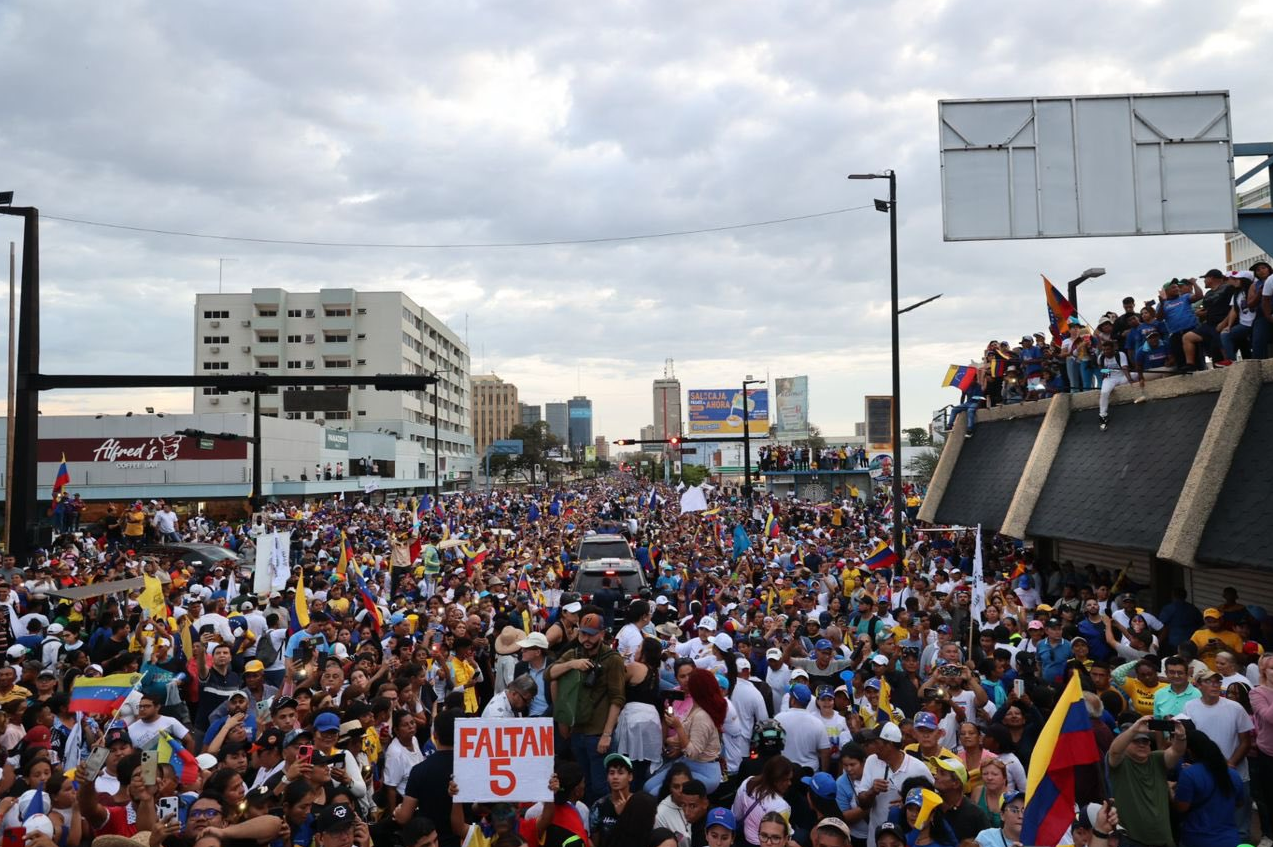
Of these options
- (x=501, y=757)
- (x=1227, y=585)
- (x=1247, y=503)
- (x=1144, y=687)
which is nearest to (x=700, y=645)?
(x=1144, y=687)

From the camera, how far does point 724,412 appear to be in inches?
3282

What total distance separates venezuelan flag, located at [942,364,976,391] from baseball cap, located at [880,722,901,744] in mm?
17803

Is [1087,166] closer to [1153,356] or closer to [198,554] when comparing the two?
[1153,356]

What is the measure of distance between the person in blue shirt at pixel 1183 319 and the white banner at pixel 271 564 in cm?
1388

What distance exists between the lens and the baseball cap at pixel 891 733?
19.3 ft

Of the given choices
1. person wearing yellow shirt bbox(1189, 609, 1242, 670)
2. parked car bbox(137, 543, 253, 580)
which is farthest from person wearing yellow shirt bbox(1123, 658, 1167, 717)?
parked car bbox(137, 543, 253, 580)

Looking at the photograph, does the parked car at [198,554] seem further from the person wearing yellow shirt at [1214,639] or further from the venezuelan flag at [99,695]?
the person wearing yellow shirt at [1214,639]

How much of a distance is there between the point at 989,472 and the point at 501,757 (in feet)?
54.3

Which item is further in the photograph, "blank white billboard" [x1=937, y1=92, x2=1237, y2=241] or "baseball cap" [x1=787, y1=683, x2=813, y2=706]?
"blank white billboard" [x1=937, y1=92, x2=1237, y2=241]

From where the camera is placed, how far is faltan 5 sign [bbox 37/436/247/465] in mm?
43594

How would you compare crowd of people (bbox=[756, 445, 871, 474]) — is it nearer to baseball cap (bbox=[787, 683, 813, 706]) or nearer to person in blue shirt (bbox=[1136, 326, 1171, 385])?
person in blue shirt (bbox=[1136, 326, 1171, 385])

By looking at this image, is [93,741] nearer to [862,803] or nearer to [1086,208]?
[862,803]

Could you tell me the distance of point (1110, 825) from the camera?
15.8ft

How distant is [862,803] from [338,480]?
5130cm
